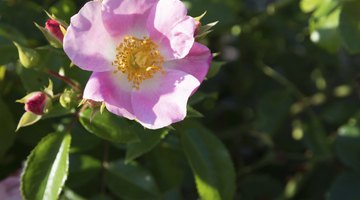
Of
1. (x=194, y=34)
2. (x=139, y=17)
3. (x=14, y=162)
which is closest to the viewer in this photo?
(x=194, y=34)

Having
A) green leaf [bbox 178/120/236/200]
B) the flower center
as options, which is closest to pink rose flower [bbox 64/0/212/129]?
the flower center

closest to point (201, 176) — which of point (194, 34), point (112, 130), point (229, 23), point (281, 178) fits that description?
point (112, 130)

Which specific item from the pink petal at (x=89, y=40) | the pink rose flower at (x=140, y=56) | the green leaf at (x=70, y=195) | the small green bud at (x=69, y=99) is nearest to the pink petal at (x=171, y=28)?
the pink rose flower at (x=140, y=56)

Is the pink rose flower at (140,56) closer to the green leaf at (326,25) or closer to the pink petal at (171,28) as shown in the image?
the pink petal at (171,28)

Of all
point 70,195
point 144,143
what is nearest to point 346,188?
point 144,143

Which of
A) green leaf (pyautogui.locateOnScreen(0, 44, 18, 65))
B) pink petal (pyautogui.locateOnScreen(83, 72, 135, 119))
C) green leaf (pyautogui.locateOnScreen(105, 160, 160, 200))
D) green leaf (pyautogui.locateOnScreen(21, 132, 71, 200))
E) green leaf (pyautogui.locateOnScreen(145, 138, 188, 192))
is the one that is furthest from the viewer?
green leaf (pyautogui.locateOnScreen(145, 138, 188, 192))

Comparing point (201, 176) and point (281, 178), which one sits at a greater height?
point (201, 176)

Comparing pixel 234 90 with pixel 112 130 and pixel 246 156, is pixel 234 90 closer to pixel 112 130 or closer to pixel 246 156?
pixel 246 156

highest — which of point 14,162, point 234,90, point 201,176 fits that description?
point 201,176

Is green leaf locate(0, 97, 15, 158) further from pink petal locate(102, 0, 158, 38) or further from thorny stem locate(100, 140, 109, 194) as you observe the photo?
pink petal locate(102, 0, 158, 38)
